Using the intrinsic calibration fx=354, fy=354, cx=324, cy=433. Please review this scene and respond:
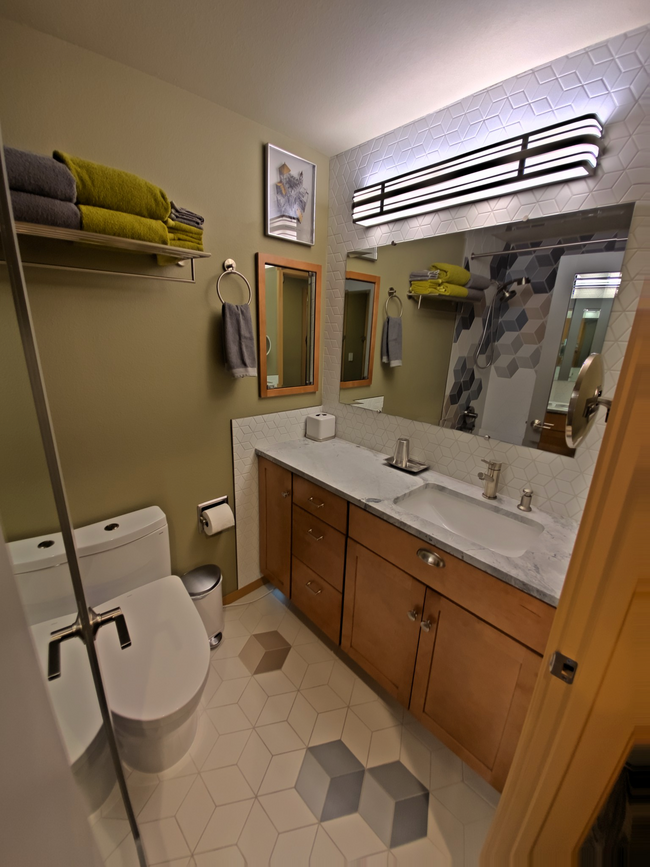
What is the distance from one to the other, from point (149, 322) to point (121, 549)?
2.98 feet

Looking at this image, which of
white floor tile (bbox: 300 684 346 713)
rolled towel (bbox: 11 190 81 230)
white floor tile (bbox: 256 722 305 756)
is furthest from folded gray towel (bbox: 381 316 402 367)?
white floor tile (bbox: 256 722 305 756)

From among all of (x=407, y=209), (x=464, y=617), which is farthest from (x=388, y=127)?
(x=464, y=617)

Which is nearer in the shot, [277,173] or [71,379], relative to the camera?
[71,379]

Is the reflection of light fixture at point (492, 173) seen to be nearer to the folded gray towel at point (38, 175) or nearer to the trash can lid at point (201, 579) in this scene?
the folded gray towel at point (38, 175)

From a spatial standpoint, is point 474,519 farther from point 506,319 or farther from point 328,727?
point 328,727

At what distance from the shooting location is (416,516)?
1.30 metres

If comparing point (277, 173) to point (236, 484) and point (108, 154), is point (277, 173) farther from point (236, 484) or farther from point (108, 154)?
point (236, 484)

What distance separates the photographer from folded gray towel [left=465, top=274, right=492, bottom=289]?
1414 millimetres

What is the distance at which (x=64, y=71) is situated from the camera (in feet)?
3.66

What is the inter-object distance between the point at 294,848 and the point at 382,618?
71 cm

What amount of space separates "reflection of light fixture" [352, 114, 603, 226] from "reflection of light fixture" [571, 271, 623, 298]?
32 cm

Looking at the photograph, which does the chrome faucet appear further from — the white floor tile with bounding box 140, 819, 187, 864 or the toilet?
the white floor tile with bounding box 140, 819, 187, 864

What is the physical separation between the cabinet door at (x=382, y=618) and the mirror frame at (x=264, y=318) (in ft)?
3.05

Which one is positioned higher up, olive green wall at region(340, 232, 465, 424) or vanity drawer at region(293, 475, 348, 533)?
olive green wall at region(340, 232, 465, 424)
